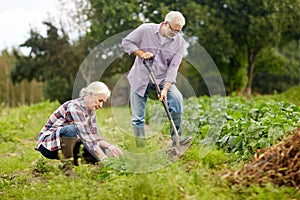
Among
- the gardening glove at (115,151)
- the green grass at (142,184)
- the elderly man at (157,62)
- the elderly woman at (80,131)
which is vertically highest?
the elderly man at (157,62)

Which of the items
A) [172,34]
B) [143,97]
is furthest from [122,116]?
[172,34]

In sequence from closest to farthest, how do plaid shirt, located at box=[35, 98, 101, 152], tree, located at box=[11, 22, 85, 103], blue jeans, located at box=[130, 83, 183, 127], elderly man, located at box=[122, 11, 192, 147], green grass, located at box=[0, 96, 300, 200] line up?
green grass, located at box=[0, 96, 300, 200], plaid shirt, located at box=[35, 98, 101, 152], elderly man, located at box=[122, 11, 192, 147], blue jeans, located at box=[130, 83, 183, 127], tree, located at box=[11, 22, 85, 103]

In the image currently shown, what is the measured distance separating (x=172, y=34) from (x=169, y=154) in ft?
4.42

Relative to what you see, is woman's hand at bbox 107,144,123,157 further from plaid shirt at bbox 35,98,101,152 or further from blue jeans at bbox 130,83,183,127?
blue jeans at bbox 130,83,183,127

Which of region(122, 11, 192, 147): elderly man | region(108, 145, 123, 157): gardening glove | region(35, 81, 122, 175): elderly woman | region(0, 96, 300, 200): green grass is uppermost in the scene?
region(122, 11, 192, 147): elderly man

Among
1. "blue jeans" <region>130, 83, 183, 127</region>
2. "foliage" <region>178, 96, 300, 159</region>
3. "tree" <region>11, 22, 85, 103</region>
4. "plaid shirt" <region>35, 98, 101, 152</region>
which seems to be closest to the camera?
"plaid shirt" <region>35, 98, 101, 152</region>

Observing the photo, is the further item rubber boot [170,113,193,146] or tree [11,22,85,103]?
tree [11,22,85,103]

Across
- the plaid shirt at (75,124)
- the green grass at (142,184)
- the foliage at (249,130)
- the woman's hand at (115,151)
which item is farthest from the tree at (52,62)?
the woman's hand at (115,151)

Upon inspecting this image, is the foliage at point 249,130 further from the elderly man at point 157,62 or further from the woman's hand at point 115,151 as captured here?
the woman's hand at point 115,151

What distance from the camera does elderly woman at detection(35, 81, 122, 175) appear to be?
4.92 m

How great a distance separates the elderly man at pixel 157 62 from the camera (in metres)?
5.61

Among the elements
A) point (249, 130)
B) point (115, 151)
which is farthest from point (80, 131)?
point (249, 130)

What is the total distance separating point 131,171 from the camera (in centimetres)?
442

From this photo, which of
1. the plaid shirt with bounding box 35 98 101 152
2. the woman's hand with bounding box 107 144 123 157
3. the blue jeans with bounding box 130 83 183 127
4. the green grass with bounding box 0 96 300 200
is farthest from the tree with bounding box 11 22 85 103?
the woman's hand with bounding box 107 144 123 157
